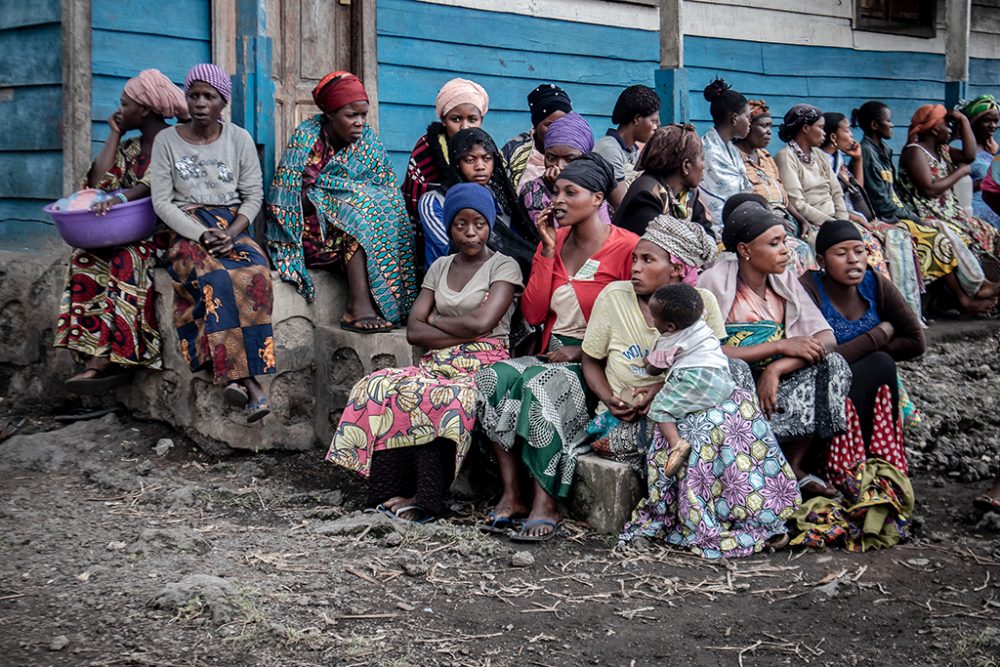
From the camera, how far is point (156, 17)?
6.74m

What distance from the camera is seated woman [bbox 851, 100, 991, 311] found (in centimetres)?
931

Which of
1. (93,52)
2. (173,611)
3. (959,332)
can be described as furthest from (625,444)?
(959,332)

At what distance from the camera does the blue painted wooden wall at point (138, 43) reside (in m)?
6.53

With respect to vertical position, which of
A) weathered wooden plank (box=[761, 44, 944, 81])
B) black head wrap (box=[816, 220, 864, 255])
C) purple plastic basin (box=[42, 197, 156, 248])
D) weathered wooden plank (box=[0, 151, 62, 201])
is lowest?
black head wrap (box=[816, 220, 864, 255])

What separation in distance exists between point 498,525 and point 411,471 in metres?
0.52

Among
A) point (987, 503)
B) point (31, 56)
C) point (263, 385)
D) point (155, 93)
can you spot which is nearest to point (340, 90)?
point (155, 93)

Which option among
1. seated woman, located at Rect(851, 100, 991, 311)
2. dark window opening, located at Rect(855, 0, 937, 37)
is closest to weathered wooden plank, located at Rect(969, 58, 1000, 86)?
dark window opening, located at Rect(855, 0, 937, 37)

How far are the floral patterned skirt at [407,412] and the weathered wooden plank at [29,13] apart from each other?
2.95 m

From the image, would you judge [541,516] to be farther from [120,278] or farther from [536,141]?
[536,141]

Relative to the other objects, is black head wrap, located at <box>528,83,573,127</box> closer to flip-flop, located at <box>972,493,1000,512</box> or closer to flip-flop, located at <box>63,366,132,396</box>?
flip-flop, located at <box>63,366,132,396</box>

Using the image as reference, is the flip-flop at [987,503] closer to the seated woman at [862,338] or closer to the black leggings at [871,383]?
the seated woman at [862,338]

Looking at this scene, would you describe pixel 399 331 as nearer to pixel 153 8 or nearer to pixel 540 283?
pixel 540 283

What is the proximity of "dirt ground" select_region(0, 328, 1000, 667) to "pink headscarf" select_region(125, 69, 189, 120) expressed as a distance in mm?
1875

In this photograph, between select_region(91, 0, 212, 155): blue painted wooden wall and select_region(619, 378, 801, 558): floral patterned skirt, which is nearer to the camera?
select_region(619, 378, 801, 558): floral patterned skirt
